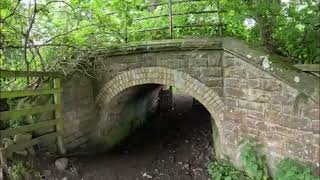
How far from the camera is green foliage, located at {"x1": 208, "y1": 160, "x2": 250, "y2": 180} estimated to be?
6.32m

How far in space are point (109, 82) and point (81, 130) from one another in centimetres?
126

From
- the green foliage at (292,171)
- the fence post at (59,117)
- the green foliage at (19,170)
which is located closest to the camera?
the green foliage at (292,171)

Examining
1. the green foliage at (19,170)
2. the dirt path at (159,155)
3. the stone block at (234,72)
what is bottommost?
the dirt path at (159,155)

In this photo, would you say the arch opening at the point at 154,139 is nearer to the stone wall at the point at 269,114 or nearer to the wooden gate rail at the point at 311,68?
the stone wall at the point at 269,114

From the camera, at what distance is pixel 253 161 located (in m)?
6.02

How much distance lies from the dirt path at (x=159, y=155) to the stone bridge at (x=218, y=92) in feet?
1.97

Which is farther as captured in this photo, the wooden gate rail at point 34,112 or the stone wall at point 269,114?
the wooden gate rail at point 34,112

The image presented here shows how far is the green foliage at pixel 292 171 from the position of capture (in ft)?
17.1

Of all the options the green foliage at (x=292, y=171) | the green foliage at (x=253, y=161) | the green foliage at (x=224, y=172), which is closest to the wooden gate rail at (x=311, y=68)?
the green foliage at (x=292, y=171)

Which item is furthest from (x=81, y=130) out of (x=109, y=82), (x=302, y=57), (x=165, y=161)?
(x=302, y=57)

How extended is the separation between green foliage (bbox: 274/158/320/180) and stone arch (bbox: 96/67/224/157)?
150cm

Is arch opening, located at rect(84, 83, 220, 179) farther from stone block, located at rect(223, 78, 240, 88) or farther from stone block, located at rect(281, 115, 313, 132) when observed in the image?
stone block, located at rect(281, 115, 313, 132)

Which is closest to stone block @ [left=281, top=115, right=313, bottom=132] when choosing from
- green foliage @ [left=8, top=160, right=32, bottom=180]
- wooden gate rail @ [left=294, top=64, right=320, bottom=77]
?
wooden gate rail @ [left=294, top=64, right=320, bottom=77]

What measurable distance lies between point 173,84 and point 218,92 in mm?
957
